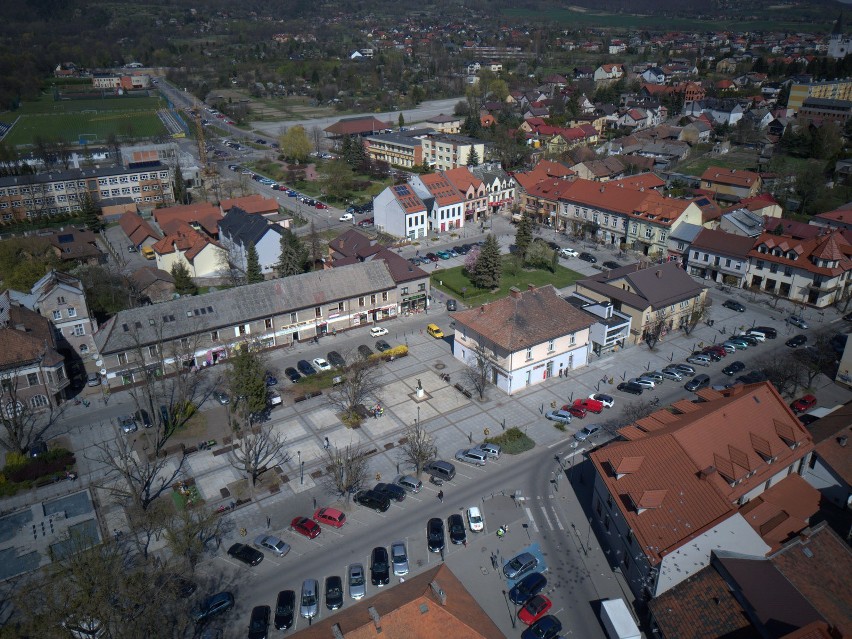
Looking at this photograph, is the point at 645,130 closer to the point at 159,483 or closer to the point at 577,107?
the point at 577,107

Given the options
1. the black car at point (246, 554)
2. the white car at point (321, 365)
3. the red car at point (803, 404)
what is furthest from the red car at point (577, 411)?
the black car at point (246, 554)

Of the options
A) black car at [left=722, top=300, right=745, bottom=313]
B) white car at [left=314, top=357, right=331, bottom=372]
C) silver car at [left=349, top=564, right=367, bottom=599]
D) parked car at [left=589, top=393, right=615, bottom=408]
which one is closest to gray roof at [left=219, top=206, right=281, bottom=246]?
white car at [left=314, top=357, right=331, bottom=372]

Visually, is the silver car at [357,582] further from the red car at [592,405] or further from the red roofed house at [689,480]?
the red car at [592,405]

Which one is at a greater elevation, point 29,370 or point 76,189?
point 76,189

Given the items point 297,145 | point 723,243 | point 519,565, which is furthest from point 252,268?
point 297,145

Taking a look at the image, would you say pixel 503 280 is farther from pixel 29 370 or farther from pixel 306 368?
pixel 29 370

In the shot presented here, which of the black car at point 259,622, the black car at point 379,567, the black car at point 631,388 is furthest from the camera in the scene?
the black car at point 631,388

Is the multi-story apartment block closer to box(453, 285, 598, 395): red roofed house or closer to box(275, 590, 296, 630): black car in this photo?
box(453, 285, 598, 395): red roofed house
